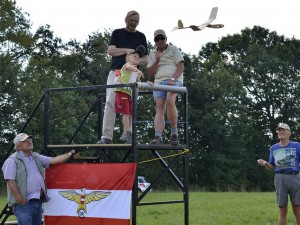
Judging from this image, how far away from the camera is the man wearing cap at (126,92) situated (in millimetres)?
9656

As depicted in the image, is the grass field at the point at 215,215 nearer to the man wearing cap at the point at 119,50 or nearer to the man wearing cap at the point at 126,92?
the man wearing cap at the point at 119,50

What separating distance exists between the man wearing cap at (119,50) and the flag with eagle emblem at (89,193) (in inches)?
25.6

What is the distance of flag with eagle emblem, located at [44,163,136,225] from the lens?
9.08 m

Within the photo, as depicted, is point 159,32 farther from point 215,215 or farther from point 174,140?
point 215,215

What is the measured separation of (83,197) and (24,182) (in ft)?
2.81

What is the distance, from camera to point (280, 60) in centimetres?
6100

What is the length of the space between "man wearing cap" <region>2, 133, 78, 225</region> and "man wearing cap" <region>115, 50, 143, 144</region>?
4.25 ft

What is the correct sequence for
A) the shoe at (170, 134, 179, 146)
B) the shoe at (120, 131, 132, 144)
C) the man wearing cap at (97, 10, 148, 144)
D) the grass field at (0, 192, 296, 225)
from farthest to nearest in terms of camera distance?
the grass field at (0, 192, 296, 225)
the shoe at (170, 134, 179, 146)
the man wearing cap at (97, 10, 148, 144)
the shoe at (120, 131, 132, 144)

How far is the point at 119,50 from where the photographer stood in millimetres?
9953

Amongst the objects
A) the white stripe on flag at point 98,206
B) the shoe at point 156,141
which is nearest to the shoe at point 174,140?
the shoe at point 156,141

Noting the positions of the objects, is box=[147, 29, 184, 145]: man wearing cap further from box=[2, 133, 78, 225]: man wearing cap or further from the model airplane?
box=[2, 133, 78, 225]: man wearing cap

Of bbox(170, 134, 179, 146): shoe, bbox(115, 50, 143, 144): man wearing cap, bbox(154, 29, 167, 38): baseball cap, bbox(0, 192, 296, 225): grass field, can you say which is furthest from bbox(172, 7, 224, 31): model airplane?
bbox(0, 192, 296, 225): grass field

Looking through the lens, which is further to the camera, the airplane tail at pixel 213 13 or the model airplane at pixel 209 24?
the airplane tail at pixel 213 13

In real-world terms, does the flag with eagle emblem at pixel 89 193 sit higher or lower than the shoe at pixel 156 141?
lower
